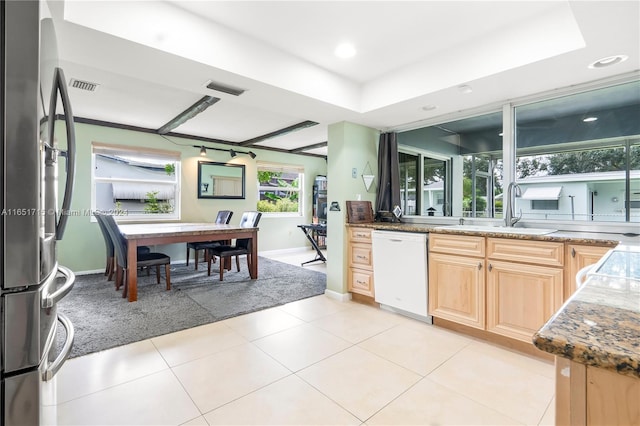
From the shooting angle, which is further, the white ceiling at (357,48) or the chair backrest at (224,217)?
the chair backrest at (224,217)

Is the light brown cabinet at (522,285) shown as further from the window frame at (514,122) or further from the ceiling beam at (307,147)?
the ceiling beam at (307,147)

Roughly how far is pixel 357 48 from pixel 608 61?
5.73 feet

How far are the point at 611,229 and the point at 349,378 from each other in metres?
2.30

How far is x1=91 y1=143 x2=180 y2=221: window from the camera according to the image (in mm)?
4988

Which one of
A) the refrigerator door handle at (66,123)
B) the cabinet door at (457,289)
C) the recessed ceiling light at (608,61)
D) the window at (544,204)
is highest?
the recessed ceiling light at (608,61)

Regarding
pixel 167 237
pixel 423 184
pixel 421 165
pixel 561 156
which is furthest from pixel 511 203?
pixel 167 237

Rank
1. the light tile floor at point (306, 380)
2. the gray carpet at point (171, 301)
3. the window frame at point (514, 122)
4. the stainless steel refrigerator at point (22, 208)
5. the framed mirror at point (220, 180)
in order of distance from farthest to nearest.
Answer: the framed mirror at point (220, 180) < the gray carpet at point (171, 301) < the window frame at point (514, 122) < the light tile floor at point (306, 380) < the stainless steel refrigerator at point (22, 208)

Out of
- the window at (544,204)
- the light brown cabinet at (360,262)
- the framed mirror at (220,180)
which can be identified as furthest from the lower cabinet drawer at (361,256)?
the framed mirror at (220,180)

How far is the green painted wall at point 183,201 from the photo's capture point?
4.71 metres

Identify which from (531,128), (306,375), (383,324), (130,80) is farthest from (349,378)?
(130,80)

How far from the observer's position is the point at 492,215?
3133 mm

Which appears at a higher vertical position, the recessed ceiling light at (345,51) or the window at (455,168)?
the recessed ceiling light at (345,51)

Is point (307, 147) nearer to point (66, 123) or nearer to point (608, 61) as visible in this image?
point (608, 61)

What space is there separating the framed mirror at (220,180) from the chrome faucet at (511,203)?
4.97m
